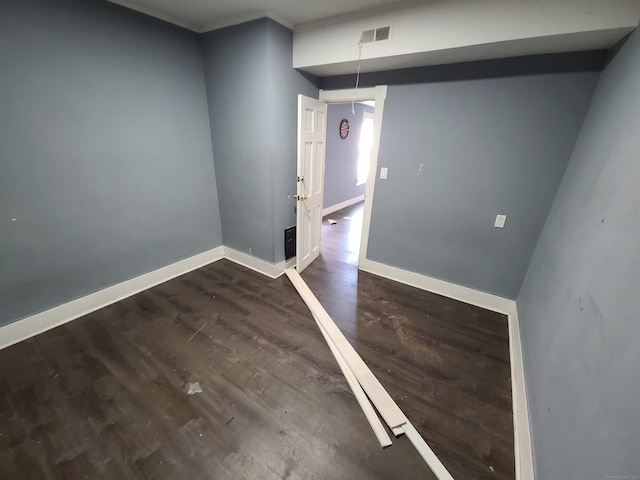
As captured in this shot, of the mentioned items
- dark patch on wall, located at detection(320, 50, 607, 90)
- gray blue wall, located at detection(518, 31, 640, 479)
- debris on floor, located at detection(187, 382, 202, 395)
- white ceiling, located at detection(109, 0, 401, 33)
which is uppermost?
white ceiling, located at detection(109, 0, 401, 33)

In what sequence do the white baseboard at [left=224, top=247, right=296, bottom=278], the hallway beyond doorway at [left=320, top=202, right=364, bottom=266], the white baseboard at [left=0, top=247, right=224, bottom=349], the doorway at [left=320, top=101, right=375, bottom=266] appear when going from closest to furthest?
the white baseboard at [left=0, top=247, right=224, bottom=349]
the white baseboard at [left=224, top=247, right=296, bottom=278]
the hallway beyond doorway at [left=320, top=202, right=364, bottom=266]
the doorway at [left=320, top=101, right=375, bottom=266]

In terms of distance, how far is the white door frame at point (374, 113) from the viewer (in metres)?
2.71

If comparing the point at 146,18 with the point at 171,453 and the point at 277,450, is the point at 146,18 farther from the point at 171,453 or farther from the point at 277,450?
the point at 277,450

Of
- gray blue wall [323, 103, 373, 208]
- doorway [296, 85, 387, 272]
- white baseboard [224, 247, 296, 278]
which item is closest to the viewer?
doorway [296, 85, 387, 272]

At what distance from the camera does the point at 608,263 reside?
44.3 inches

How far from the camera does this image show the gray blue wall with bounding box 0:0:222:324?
1.80 metres

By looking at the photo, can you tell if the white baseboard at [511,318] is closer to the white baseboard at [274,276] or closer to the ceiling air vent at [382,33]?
the white baseboard at [274,276]

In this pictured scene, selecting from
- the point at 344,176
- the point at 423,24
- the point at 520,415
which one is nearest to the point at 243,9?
the point at 423,24

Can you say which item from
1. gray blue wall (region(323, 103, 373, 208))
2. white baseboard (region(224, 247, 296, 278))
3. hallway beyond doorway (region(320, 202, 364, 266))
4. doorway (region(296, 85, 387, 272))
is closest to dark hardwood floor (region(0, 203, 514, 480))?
white baseboard (region(224, 247, 296, 278))

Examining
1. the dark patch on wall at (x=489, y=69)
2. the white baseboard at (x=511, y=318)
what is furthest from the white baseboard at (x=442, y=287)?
the dark patch on wall at (x=489, y=69)

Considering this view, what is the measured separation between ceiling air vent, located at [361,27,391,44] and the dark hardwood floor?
8.09ft

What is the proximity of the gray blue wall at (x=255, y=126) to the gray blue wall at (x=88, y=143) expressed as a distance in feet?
0.97

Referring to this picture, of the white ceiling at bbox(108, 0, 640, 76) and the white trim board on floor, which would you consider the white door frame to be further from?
the white trim board on floor

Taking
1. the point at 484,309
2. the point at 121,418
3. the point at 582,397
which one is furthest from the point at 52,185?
the point at 484,309
